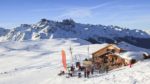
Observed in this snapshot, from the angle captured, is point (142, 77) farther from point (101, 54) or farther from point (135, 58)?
point (101, 54)

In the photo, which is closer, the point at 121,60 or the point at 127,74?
the point at 127,74

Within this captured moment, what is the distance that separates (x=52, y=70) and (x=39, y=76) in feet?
17.3

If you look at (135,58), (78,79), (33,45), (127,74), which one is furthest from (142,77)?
(33,45)

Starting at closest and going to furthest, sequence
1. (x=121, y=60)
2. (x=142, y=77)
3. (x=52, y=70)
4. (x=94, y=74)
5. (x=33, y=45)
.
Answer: (x=142, y=77) → (x=94, y=74) → (x=121, y=60) → (x=52, y=70) → (x=33, y=45)

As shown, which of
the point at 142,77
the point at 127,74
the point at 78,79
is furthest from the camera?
the point at 78,79

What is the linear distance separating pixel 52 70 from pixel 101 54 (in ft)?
34.3

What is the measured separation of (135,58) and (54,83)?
15.2 metres

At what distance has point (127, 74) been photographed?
47156mm

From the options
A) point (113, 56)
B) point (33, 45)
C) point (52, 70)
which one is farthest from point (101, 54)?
point (33, 45)

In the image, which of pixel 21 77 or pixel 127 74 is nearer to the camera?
pixel 127 74

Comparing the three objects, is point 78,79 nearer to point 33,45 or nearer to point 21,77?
point 21,77

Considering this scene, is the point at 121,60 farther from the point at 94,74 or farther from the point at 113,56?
the point at 94,74

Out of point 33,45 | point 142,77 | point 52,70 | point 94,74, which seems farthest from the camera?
point 33,45

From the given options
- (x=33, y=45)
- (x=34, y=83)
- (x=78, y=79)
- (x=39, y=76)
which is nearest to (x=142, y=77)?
(x=78, y=79)
